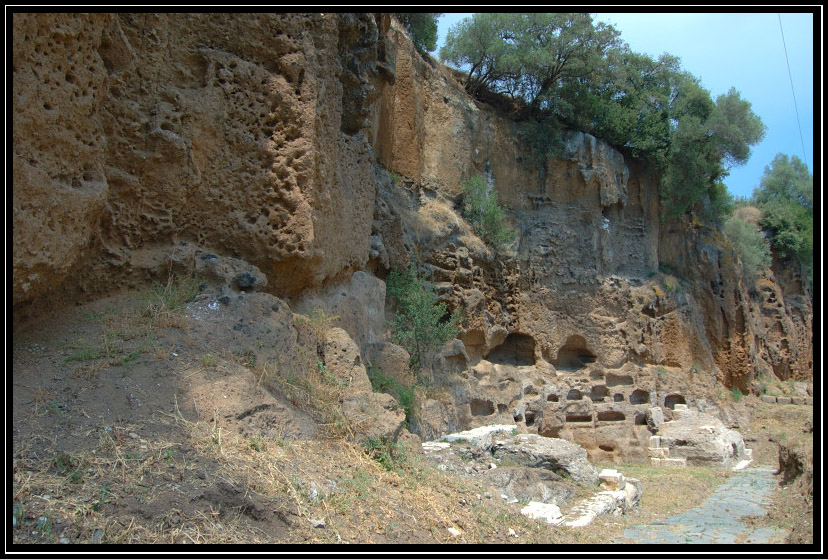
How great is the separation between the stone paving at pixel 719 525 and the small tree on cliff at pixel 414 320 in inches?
207

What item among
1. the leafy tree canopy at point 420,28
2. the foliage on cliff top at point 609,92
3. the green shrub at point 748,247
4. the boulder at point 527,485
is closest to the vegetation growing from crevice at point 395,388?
the boulder at point 527,485

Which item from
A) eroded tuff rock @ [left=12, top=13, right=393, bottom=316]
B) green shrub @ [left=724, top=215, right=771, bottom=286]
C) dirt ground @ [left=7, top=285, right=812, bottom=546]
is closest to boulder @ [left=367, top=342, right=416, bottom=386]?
eroded tuff rock @ [left=12, top=13, right=393, bottom=316]

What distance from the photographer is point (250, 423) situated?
15.3ft

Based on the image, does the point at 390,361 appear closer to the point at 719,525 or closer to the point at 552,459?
the point at 552,459

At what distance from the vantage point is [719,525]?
7.02 m

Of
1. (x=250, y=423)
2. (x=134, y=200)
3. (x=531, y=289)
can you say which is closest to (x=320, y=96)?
(x=134, y=200)

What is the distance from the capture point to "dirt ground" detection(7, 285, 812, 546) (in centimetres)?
344

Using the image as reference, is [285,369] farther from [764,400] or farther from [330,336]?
[764,400]

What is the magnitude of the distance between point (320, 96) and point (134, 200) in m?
2.37

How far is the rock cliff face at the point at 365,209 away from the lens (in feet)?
16.5

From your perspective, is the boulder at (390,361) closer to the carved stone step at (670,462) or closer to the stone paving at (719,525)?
the stone paving at (719,525)

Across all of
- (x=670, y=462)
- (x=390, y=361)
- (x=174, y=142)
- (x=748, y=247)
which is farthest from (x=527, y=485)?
(x=748, y=247)

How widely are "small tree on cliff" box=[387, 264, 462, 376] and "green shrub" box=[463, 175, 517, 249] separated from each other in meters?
4.40
